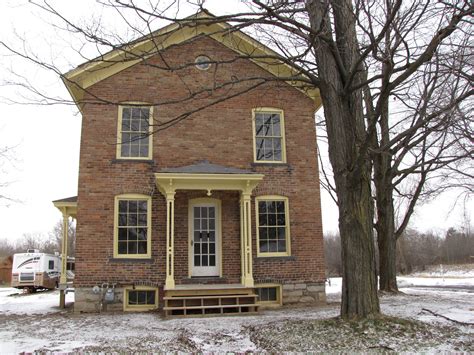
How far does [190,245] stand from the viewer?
12578 mm

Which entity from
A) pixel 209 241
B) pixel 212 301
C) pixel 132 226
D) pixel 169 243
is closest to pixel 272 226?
pixel 209 241

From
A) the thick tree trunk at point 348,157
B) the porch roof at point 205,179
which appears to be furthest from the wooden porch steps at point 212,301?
the thick tree trunk at point 348,157

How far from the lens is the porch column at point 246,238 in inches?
461

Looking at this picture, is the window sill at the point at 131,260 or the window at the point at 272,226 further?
the window at the point at 272,226

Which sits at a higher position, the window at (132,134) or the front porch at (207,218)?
the window at (132,134)

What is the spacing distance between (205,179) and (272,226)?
2.60 metres

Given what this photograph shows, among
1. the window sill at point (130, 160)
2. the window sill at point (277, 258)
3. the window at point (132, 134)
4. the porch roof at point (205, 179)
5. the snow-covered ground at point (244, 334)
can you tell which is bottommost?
the snow-covered ground at point (244, 334)

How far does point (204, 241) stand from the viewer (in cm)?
Result: 1275

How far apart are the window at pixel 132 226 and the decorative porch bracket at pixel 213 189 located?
73 centimetres

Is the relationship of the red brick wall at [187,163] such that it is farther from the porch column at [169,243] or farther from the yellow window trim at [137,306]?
the porch column at [169,243]

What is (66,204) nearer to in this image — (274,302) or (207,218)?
(207,218)

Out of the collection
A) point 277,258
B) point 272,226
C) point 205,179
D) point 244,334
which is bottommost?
point 244,334

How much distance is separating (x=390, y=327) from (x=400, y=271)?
120 feet

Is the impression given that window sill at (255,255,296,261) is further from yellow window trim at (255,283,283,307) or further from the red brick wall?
yellow window trim at (255,283,283,307)
